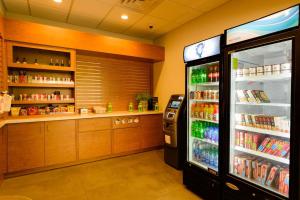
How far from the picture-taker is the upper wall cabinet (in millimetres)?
3312

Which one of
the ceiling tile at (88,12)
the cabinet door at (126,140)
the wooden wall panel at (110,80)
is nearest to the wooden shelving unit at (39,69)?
the wooden wall panel at (110,80)

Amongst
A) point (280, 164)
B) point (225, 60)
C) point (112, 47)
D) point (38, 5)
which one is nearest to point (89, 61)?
point (112, 47)

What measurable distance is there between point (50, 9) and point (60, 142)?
8.21 feet

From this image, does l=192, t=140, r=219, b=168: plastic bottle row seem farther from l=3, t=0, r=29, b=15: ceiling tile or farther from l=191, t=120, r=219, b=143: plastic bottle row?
l=3, t=0, r=29, b=15: ceiling tile

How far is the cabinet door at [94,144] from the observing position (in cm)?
360

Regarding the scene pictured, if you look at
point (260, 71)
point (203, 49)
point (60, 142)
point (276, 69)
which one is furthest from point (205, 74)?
point (60, 142)

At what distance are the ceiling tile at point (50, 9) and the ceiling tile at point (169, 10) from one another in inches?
62.3

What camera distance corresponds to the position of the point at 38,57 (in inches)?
150

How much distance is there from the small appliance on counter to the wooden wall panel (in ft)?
5.51

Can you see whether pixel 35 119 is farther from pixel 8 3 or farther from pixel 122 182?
pixel 8 3

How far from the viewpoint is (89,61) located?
4.33m

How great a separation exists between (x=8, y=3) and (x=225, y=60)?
12.4 ft

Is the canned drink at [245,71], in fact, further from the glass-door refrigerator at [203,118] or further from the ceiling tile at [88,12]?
the ceiling tile at [88,12]

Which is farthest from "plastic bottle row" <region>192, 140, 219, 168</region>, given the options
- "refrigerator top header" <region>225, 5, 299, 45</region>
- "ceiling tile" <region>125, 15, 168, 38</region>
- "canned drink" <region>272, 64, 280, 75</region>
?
"ceiling tile" <region>125, 15, 168, 38</region>
